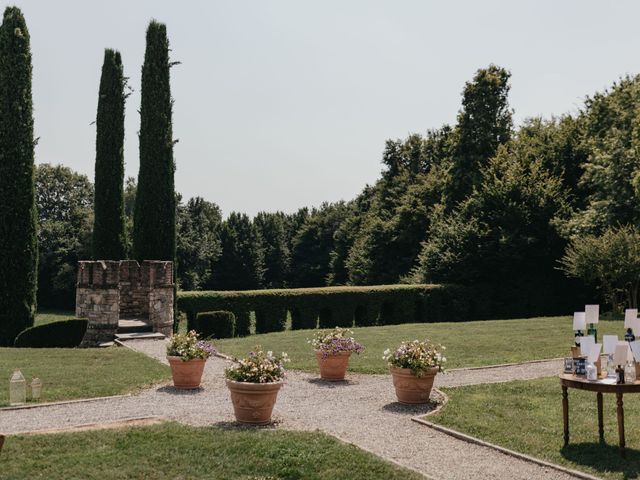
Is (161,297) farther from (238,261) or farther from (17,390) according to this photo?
(238,261)

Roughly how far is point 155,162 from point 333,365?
15240 mm

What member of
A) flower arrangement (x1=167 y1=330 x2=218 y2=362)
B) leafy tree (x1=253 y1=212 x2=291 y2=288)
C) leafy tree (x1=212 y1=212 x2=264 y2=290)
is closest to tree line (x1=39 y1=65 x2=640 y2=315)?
leafy tree (x1=212 y1=212 x2=264 y2=290)

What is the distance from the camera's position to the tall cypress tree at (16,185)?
2089 cm

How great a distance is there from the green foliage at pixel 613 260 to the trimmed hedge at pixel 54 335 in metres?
18.8

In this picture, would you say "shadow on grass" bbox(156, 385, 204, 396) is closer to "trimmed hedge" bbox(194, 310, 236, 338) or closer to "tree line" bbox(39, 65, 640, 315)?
"trimmed hedge" bbox(194, 310, 236, 338)

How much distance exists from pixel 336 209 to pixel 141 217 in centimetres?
4601

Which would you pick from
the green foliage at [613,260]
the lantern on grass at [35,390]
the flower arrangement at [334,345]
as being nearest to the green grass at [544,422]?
the flower arrangement at [334,345]

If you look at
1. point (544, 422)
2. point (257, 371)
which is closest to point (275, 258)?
point (257, 371)

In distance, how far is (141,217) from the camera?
25.3 meters

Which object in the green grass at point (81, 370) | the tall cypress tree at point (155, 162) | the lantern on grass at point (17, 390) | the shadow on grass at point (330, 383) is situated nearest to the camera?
the lantern on grass at point (17, 390)

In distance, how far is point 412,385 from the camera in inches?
424

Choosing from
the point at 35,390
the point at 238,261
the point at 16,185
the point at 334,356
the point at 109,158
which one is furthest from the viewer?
the point at 238,261

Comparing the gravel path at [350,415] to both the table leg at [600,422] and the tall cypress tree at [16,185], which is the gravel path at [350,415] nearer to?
the table leg at [600,422]

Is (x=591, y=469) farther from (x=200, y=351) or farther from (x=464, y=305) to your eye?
(x=464, y=305)
